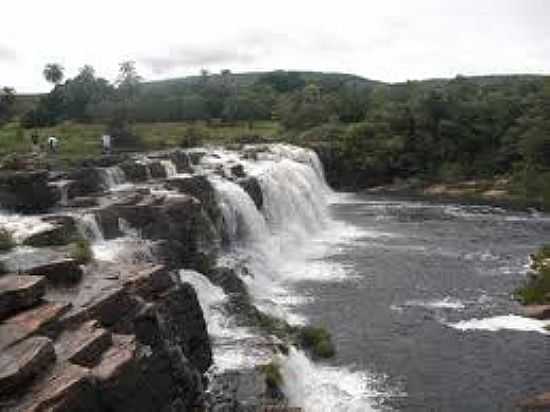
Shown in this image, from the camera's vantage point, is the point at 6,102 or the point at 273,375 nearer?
the point at 273,375

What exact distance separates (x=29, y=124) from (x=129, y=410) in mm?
84634

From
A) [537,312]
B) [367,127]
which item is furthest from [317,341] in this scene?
[367,127]

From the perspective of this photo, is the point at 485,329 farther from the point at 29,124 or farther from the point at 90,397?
the point at 29,124

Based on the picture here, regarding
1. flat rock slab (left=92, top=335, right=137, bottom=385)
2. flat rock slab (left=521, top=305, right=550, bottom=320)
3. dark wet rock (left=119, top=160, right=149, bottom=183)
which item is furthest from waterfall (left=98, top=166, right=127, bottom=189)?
flat rock slab (left=92, top=335, right=137, bottom=385)

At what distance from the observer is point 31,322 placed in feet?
58.2

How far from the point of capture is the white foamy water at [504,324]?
105ft

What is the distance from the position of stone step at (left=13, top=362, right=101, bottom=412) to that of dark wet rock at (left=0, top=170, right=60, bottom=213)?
2619 centimetres

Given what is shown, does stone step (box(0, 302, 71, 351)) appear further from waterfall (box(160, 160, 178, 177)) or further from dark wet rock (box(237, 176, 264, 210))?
waterfall (box(160, 160, 178, 177))

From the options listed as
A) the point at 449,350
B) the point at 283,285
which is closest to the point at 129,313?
the point at 449,350

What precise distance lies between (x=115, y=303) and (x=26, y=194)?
2302 cm

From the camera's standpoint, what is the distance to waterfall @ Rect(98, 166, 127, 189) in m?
46.2

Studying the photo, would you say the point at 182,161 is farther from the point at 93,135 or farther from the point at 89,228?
the point at 93,135

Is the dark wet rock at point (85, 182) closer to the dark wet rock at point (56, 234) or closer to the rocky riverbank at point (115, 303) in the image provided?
the rocky riverbank at point (115, 303)

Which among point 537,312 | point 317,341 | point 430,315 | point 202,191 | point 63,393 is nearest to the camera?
point 63,393
